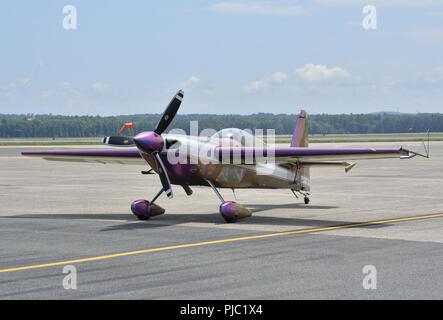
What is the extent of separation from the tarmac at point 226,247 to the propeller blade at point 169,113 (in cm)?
241

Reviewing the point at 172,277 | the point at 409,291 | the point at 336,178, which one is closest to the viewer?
the point at 409,291

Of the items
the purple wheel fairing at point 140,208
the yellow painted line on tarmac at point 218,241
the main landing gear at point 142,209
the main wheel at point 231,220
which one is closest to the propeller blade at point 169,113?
the main landing gear at point 142,209

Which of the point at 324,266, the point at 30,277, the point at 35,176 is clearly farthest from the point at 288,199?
the point at 35,176

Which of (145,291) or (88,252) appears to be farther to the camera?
(88,252)

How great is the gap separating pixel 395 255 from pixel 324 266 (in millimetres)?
1758

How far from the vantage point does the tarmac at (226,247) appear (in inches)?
426

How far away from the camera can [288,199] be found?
25.6 metres

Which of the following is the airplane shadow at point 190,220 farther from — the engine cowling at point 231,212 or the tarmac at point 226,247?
the engine cowling at point 231,212

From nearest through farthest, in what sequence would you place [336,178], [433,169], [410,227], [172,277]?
[172,277]
[410,227]
[336,178]
[433,169]

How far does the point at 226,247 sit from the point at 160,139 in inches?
177

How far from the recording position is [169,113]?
60.8ft

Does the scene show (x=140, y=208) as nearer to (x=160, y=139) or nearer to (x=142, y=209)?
(x=142, y=209)

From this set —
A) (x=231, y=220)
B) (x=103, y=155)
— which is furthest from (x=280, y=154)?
(x=103, y=155)
